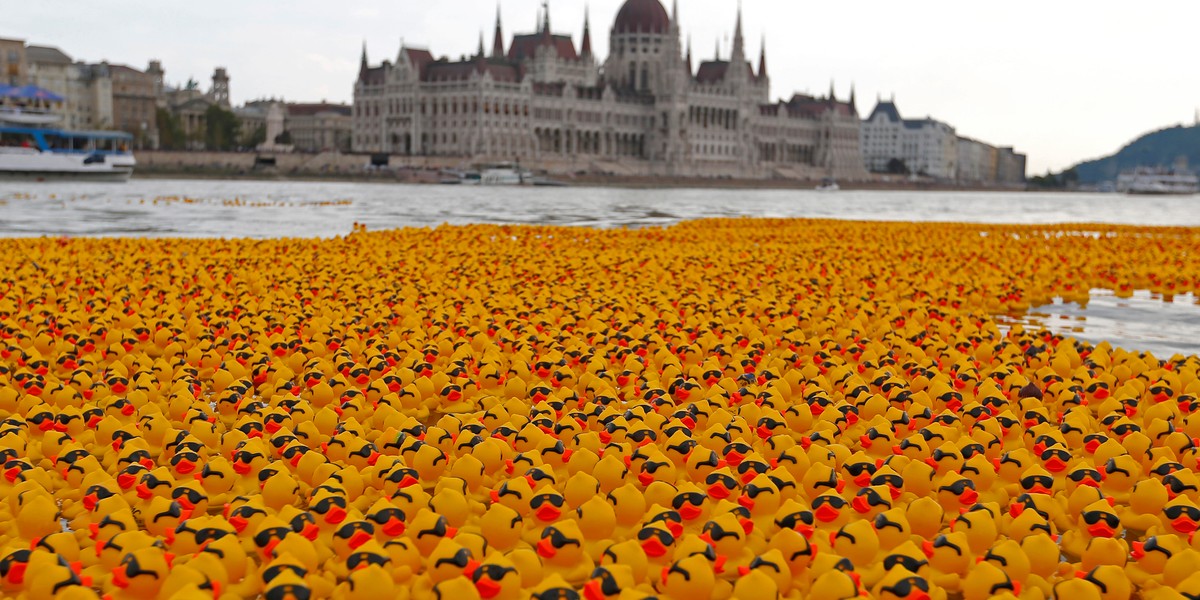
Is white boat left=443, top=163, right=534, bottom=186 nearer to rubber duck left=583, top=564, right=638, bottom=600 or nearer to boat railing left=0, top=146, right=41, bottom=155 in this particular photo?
boat railing left=0, top=146, right=41, bottom=155

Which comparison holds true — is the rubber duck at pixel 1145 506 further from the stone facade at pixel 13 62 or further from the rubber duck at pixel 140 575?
the stone facade at pixel 13 62

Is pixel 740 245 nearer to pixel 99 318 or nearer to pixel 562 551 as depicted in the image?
pixel 99 318

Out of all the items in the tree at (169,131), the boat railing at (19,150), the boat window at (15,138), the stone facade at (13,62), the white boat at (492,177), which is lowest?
the white boat at (492,177)

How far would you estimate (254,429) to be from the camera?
10148mm

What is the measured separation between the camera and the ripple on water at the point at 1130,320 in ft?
62.9

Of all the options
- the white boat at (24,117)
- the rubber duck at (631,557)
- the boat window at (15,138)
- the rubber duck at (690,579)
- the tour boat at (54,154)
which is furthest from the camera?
the boat window at (15,138)

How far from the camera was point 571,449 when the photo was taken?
9945 millimetres

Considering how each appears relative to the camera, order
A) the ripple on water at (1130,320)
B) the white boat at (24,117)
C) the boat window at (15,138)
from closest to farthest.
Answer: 1. the ripple on water at (1130,320)
2. the white boat at (24,117)
3. the boat window at (15,138)

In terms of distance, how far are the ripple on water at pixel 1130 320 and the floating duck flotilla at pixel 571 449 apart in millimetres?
3429

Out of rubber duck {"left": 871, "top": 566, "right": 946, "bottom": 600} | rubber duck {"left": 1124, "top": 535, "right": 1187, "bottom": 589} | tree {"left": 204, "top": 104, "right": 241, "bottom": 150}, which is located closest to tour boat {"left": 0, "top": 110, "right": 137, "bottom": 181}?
tree {"left": 204, "top": 104, "right": 241, "bottom": 150}

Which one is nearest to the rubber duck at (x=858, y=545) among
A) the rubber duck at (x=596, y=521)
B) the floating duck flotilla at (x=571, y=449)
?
the floating duck flotilla at (x=571, y=449)

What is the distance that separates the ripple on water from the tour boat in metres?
98.7

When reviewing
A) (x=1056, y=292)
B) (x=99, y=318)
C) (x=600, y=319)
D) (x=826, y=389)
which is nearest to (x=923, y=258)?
(x=1056, y=292)

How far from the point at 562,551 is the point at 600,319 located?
8.43 metres
